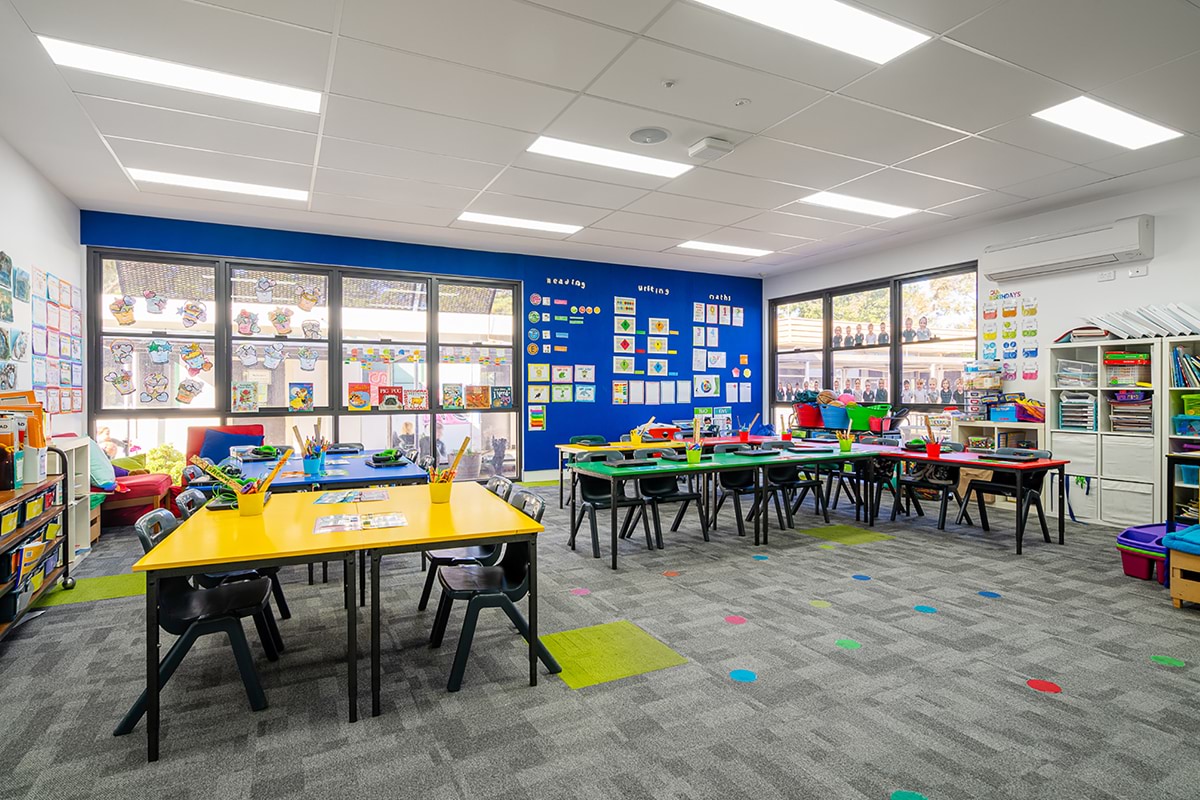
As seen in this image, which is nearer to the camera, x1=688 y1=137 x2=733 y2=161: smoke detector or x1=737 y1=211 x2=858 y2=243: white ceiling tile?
x1=688 y1=137 x2=733 y2=161: smoke detector

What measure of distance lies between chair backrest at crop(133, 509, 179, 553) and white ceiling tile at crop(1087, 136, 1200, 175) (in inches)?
269

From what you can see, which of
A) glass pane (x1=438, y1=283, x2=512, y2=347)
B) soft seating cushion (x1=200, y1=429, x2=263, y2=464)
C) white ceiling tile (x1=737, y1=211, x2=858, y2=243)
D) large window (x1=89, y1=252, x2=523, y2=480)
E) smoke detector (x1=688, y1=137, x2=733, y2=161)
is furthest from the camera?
glass pane (x1=438, y1=283, x2=512, y2=347)

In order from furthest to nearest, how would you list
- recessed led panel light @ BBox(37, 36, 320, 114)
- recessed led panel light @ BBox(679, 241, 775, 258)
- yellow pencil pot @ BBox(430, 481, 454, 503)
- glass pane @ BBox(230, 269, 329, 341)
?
recessed led panel light @ BBox(679, 241, 775, 258), glass pane @ BBox(230, 269, 329, 341), recessed led panel light @ BBox(37, 36, 320, 114), yellow pencil pot @ BBox(430, 481, 454, 503)

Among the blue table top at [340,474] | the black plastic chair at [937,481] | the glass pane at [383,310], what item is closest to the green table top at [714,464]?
the black plastic chair at [937,481]

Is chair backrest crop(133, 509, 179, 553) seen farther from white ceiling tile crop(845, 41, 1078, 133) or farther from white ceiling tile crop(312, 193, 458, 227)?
white ceiling tile crop(845, 41, 1078, 133)

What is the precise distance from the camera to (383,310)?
793 centimetres

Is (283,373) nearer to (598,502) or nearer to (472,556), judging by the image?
(598,502)

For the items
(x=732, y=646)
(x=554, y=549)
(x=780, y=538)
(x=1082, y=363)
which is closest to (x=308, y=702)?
(x=732, y=646)

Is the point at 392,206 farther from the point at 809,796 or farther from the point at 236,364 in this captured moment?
the point at 809,796

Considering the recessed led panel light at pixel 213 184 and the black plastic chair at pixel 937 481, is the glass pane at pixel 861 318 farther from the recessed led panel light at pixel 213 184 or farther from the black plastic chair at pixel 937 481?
the recessed led panel light at pixel 213 184

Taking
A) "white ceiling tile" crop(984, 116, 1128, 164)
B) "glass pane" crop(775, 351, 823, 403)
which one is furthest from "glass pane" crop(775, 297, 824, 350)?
"white ceiling tile" crop(984, 116, 1128, 164)

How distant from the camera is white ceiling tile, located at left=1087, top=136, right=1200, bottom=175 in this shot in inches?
187

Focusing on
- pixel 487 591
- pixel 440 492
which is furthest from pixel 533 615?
pixel 440 492

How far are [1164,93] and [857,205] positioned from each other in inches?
101
